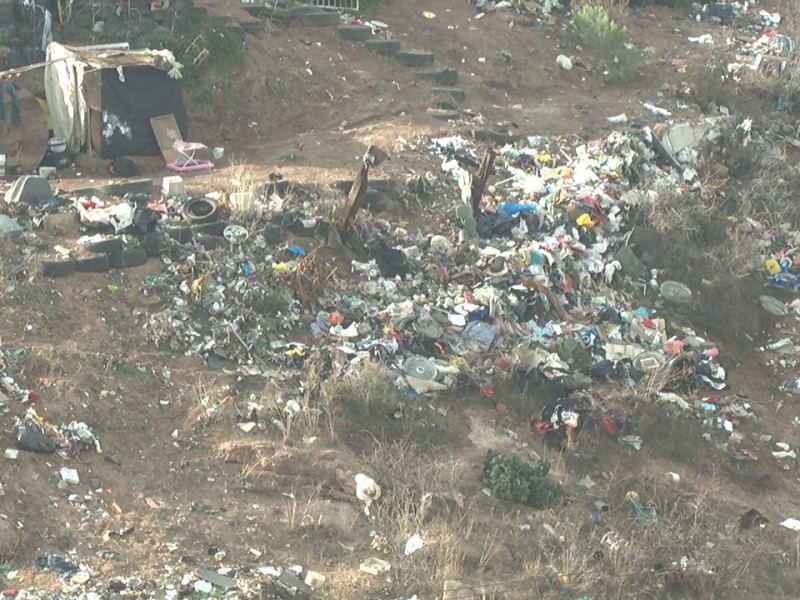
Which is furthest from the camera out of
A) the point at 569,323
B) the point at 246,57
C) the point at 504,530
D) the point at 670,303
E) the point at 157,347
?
the point at 246,57

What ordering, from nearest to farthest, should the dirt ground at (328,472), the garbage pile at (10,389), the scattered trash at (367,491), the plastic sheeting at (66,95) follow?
1. the dirt ground at (328,472)
2. the scattered trash at (367,491)
3. the garbage pile at (10,389)
4. the plastic sheeting at (66,95)

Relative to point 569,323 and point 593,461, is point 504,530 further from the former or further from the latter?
point 569,323

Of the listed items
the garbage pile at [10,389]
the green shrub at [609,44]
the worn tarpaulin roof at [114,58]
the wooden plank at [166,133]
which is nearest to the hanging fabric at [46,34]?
the worn tarpaulin roof at [114,58]

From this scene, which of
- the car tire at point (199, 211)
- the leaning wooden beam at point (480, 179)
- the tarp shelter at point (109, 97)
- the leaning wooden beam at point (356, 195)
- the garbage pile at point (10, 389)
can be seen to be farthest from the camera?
the tarp shelter at point (109, 97)

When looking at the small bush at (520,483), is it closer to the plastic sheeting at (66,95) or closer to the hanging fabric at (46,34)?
the plastic sheeting at (66,95)

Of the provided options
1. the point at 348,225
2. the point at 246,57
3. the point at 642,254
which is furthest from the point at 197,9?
the point at 642,254

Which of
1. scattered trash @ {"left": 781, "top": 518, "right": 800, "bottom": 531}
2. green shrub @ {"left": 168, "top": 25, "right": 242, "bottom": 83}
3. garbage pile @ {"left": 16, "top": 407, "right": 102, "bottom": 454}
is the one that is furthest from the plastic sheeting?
scattered trash @ {"left": 781, "top": 518, "right": 800, "bottom": 531}

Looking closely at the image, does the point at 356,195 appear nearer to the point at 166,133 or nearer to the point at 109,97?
the point at 166,133
